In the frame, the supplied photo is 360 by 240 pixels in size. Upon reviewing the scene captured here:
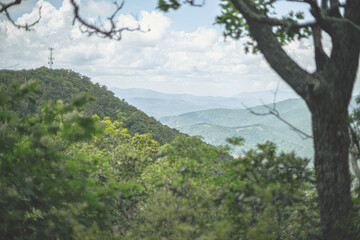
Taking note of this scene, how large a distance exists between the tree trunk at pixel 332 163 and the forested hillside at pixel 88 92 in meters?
30.4

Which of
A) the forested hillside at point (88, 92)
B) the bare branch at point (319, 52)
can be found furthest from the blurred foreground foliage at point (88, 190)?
the forested hillside at point (88, 92)

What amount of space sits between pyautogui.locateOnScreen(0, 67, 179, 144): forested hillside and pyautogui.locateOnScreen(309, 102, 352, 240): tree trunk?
99.7 feet

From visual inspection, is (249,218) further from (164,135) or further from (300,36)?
(164,135)

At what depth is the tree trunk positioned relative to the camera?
3.09 metres

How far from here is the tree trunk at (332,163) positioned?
3090 millimetres

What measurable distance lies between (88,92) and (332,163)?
2041 inches

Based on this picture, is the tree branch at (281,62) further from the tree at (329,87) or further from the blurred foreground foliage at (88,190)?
the blurred foreground foliage at (88,190)

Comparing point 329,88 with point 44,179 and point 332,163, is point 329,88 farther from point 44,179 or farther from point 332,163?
point 44,179

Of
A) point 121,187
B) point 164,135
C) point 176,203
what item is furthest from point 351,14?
point 164,135

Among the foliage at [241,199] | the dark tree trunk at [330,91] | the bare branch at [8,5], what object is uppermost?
the bare branch at [8,5]

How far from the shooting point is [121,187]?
315cm

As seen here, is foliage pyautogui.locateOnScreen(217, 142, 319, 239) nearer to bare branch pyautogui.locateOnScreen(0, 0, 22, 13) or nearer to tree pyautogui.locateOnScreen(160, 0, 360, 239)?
tree pyautogui.locateOnScreen(160, 0, 360, 239)

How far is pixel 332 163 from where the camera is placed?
3.16m

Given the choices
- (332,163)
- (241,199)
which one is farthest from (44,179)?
(332,163)
